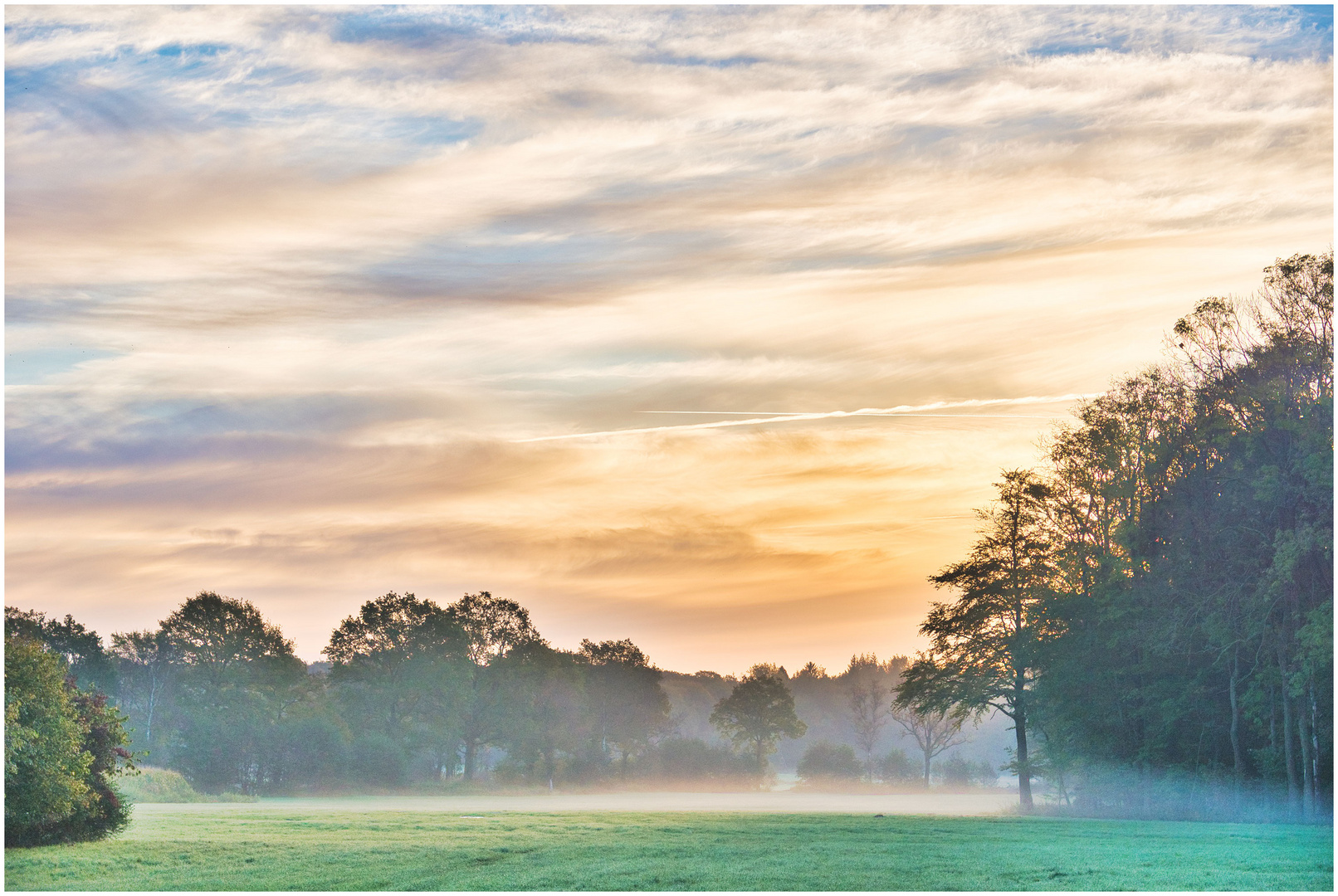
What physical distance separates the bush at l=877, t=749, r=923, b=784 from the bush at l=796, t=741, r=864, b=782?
7.07 feet

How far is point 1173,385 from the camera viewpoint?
4450cm

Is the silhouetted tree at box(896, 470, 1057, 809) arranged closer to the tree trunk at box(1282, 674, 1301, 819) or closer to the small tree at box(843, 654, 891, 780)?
the tree trunk at box(1282, 674, 1301, 819)

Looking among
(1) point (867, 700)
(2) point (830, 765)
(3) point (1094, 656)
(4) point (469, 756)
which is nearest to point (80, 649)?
(4) point (469, 756)

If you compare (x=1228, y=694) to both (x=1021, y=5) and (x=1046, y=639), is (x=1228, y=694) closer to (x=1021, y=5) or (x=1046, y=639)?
(x=1046, y=639)

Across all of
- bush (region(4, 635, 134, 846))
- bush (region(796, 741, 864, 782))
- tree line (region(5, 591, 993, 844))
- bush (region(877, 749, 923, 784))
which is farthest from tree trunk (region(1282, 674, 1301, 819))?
bush (region(796, 741, 864, 782))

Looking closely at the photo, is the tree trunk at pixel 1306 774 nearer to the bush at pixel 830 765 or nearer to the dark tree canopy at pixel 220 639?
the dark tree canopy at pixel 220 639

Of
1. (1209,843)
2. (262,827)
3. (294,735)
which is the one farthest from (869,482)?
(294,735)

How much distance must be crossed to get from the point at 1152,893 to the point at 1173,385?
2829cm

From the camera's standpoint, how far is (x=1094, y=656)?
46031 millimetres

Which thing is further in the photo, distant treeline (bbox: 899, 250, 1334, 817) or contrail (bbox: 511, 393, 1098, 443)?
Answer: contrail (bbox: 511, 393, 1098, 443)

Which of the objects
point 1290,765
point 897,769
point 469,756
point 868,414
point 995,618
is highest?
point 868,414

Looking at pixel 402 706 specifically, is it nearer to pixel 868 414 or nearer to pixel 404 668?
pixel 404 668

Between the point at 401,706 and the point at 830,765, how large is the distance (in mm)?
43940

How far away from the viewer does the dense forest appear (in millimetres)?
34062
